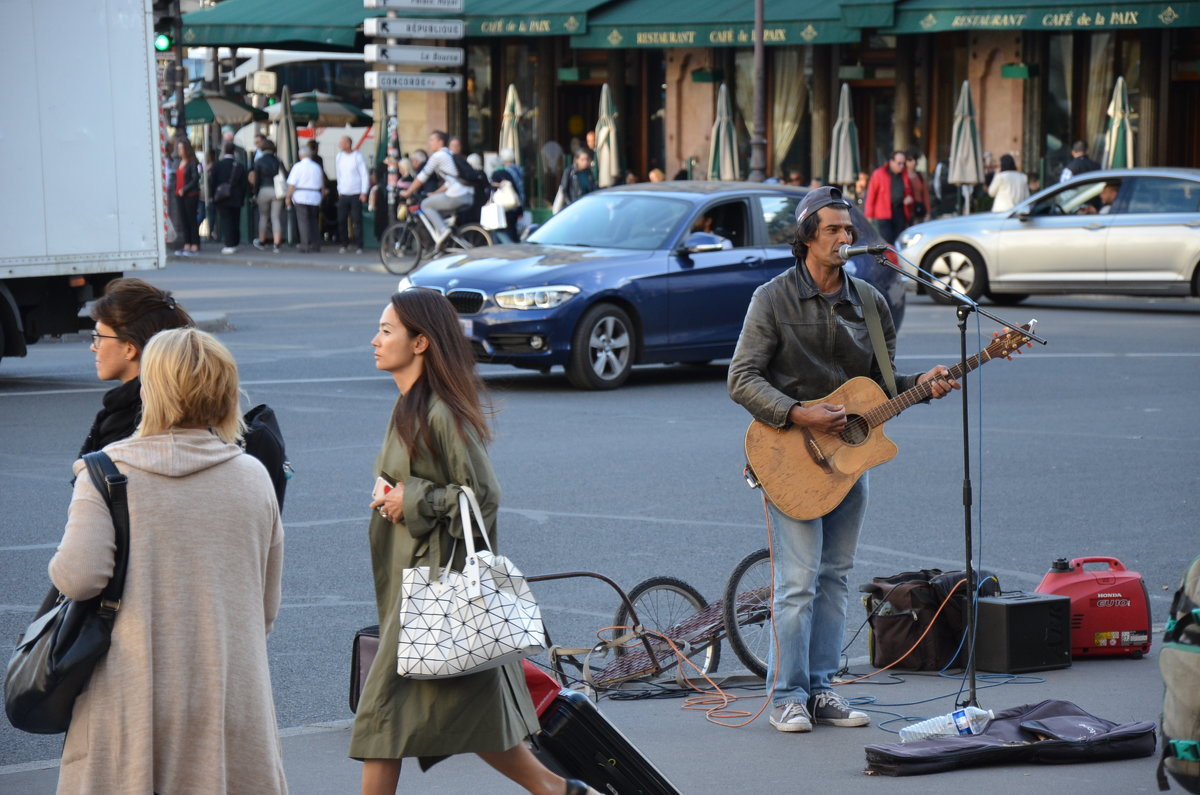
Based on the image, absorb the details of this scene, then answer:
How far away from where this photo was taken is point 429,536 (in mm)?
4422

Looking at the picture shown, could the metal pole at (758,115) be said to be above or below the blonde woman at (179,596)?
above

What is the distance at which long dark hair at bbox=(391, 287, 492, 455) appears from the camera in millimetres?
4496

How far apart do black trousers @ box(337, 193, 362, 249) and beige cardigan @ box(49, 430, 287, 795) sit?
28186 mm

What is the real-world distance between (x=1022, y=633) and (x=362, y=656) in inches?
105

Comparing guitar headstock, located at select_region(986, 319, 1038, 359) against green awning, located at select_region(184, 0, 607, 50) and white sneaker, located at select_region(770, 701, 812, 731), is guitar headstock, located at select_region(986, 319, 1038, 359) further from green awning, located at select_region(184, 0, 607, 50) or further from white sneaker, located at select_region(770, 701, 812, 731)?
green awning, located at select_region(184, 0, 607, 50)

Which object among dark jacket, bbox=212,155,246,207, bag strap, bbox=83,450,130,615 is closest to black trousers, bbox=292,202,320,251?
dark jacket, bbox=212,155,246,207

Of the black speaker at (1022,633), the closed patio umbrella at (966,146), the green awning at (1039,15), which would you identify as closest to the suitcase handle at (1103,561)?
the black speaker at (1022,633)

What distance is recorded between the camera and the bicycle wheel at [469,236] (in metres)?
25.0

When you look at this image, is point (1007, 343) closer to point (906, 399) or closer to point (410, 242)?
point (906, 399)

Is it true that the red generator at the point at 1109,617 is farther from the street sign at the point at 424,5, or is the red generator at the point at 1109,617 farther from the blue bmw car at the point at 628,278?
the street sign at the point at 424,5

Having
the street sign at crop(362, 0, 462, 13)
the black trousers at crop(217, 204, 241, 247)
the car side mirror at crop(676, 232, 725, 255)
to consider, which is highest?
the street sign at crop(362, 0, 462, 13)

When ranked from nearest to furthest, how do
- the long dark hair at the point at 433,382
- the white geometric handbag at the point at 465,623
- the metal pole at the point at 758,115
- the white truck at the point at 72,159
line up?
the white geometric handbag at the point at 465,623 → the long dark hair at the point at 433,382 → the white truck at the point at 72,159 → the metal pole at the point at 758,115

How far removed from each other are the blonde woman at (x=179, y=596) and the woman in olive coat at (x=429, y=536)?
438 mm

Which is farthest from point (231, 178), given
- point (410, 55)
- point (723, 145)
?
point (723, 145)
